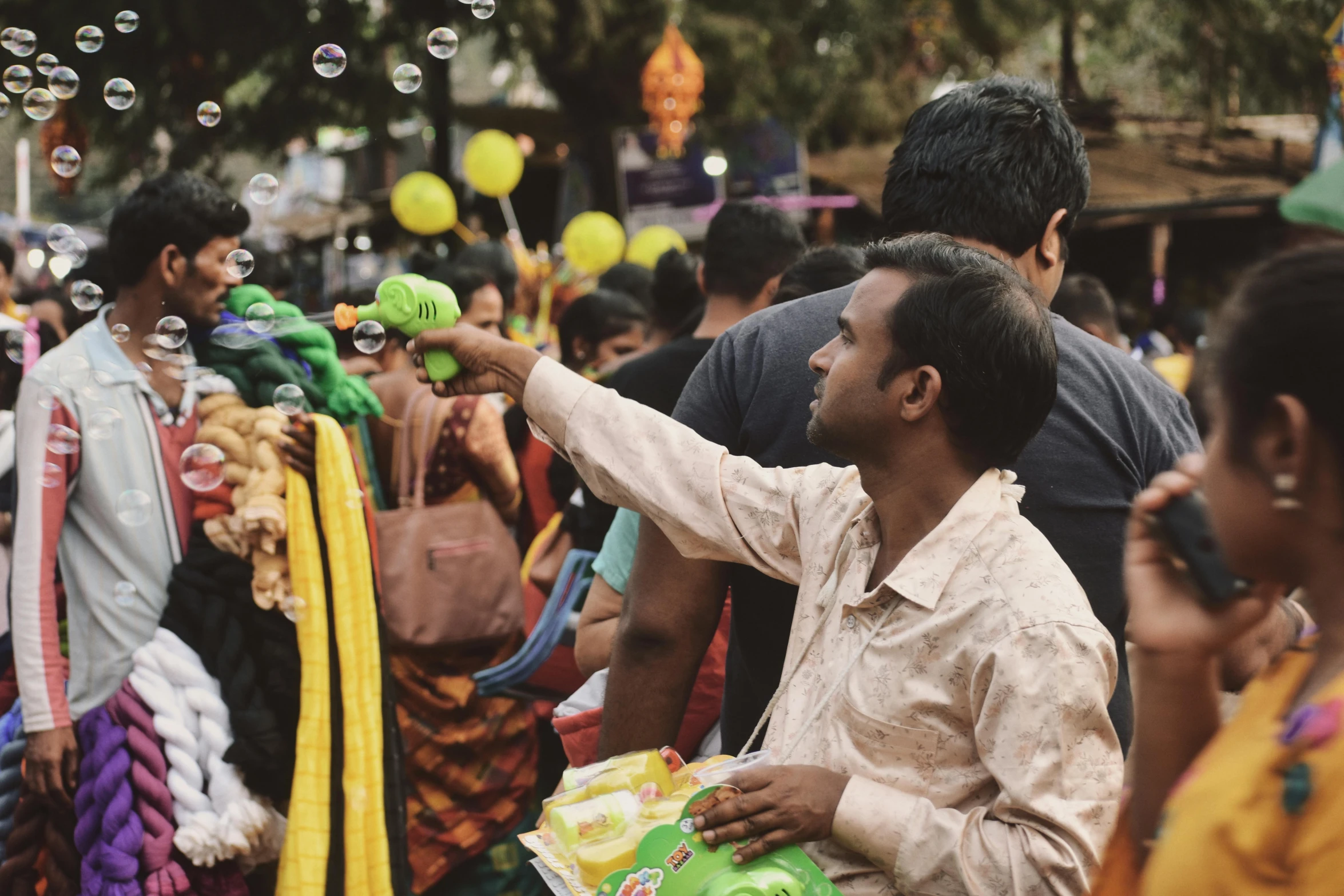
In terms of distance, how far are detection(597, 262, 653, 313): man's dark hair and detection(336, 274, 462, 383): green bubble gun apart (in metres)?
3.95

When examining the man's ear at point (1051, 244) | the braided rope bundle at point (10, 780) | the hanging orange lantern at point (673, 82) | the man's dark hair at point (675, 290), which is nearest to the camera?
the man's ear at point (1051, 244)

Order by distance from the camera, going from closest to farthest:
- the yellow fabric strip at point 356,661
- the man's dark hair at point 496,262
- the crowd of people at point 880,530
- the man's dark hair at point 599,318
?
the crowd of people at point 880,530 < the yellow fabric strip at point 356,661 < the man's dark hair at point 599,318 < the man's dark hair at point 496,262

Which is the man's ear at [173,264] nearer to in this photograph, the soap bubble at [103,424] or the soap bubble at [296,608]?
the soap bubble at [103,424]

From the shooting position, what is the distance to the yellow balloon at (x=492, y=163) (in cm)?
980

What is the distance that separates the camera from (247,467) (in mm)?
3012

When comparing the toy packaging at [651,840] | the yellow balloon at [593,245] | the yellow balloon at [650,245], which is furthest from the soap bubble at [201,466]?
the yellow balloon at [650,245]

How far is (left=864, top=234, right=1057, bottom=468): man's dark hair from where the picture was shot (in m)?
1.62

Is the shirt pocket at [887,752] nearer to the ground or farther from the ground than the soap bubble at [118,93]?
nearer to the ground

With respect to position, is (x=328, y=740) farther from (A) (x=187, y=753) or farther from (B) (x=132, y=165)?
(B) (x=132, y=165)

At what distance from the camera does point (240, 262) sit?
2.85m

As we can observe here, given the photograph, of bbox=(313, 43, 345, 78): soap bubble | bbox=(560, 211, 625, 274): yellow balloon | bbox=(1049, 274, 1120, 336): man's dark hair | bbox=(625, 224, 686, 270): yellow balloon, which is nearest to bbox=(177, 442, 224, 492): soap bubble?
bbox=(313, 43, 345, 78): soap bubble

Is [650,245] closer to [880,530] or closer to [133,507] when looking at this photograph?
[133,507]

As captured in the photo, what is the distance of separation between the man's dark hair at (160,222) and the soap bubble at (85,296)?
9 cm

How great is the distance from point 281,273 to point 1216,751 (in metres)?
5.09
